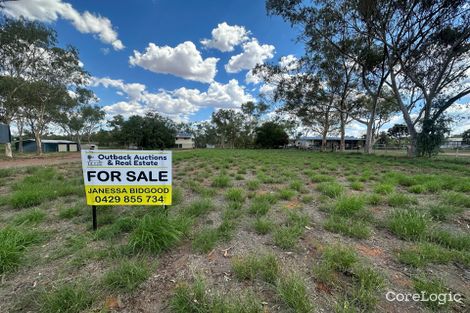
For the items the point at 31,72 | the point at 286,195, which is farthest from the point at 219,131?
the point at 286,195

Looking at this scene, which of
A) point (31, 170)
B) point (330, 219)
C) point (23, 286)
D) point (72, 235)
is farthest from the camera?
point (31, 170)

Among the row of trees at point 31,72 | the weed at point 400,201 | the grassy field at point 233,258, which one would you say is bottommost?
the grassy field at point 233,258

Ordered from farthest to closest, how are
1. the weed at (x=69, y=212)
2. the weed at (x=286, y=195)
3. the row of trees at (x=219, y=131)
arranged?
the row of trees at (x=219, y=131) < the weed at (x=286, y=195) < the weed at (x=69, y=212)

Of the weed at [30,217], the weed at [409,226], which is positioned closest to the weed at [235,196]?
the weed at [409,226]

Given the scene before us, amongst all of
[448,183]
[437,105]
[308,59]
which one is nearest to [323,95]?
[308,59]

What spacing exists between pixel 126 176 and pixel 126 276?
128cm

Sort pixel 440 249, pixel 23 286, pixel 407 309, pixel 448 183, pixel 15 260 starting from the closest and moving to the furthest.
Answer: pixel 407 309 < pixel 23 286 < pixel 15 260 < pixel 440 249 < pixel 448 183

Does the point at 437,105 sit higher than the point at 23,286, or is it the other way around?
the point at 437,105

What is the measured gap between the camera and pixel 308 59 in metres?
20.9

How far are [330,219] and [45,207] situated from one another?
15.6 feet

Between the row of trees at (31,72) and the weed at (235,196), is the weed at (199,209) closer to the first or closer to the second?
the weed at (235,196)

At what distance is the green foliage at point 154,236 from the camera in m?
2.13

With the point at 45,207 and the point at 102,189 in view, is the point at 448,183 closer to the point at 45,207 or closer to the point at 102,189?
the point at 102,189

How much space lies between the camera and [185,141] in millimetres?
69625
